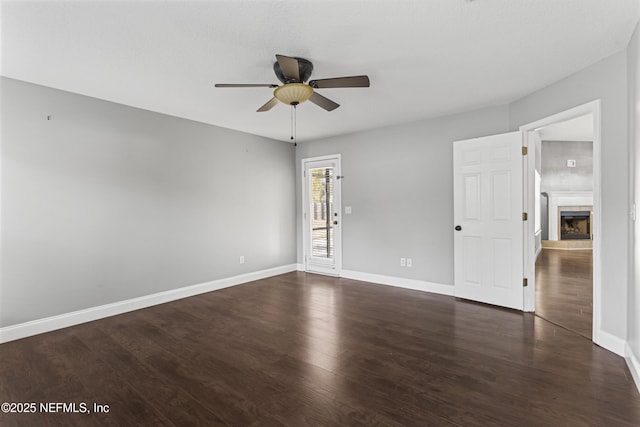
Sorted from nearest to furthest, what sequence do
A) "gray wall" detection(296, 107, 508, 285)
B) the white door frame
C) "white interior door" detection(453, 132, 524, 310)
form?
the white door frame → "white interior door" detection(453, 132, 524, 310) → "gray wall" detection(296, 107, 508, 285)

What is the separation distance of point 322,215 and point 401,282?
198 centimetres

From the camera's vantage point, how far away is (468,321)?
11.0ft

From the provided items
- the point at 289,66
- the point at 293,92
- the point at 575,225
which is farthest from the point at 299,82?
the point at 575,225

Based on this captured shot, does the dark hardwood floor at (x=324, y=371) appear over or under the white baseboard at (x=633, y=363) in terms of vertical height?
under

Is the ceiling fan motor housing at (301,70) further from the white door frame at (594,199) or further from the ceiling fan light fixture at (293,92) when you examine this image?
the white door frame at (594,199)

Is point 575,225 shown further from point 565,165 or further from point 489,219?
point 489,219

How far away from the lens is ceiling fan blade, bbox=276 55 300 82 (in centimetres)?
220

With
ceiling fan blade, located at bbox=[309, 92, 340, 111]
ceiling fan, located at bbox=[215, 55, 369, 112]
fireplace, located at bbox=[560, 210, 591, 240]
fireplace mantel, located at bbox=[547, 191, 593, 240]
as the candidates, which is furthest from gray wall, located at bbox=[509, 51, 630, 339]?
fireplace, located at bbox=[560, 210, 591, 240]

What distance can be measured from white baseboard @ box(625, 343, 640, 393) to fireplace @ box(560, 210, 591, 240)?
6521 millimetres

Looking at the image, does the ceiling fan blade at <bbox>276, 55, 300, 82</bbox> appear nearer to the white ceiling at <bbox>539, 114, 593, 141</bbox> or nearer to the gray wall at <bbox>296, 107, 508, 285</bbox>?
the gray wall at <bbox>296, 107, 508, 285</bbox>

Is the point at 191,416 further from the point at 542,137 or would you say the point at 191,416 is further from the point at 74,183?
the point at 542,137

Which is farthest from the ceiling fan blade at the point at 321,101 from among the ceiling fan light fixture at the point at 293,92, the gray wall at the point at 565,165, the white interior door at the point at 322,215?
the gray wall at the point at 565,165

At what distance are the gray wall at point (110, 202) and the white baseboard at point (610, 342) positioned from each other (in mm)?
4609

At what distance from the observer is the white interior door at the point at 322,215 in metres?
5.61
